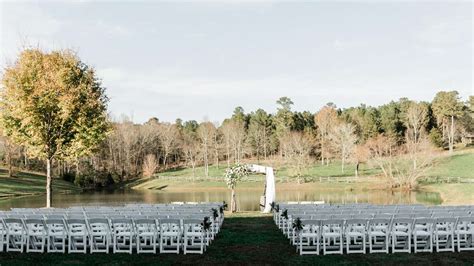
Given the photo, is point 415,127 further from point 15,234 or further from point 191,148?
point 15,234

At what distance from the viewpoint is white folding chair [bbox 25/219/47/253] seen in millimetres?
10961

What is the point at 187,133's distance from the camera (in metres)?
98.3

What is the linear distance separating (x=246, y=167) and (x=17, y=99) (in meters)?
11.7

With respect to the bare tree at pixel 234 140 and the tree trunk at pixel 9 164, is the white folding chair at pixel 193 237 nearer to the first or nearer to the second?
the tree trunk at pixel 9 164

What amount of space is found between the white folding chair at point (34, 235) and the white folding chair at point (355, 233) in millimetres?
7198

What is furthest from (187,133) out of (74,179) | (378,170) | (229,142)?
A: (378,170)

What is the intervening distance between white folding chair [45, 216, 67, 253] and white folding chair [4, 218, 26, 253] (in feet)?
2.00

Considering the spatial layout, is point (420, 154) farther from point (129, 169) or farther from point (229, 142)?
point (129, 169)

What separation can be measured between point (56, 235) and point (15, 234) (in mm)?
972

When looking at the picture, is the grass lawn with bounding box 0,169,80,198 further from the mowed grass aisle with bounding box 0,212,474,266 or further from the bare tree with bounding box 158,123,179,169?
the mowed grass aisle with bounding box 0,212,474,266

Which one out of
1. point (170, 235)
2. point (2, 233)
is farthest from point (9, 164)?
point (170, 235)

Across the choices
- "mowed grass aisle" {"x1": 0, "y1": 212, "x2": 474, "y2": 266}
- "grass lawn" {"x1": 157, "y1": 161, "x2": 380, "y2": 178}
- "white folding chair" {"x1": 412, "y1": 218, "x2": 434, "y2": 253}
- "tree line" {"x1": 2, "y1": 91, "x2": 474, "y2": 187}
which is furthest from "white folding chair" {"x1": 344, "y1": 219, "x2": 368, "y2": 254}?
"grass lawn" {"x1": 157, "y1": 161, "x2": 380, "y2": 178}

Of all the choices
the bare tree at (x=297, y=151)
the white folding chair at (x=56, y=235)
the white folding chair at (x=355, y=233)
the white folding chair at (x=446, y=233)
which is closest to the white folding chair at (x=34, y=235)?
the white folding chair at (x=56, y=235)

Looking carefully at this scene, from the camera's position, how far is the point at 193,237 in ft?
38.3
